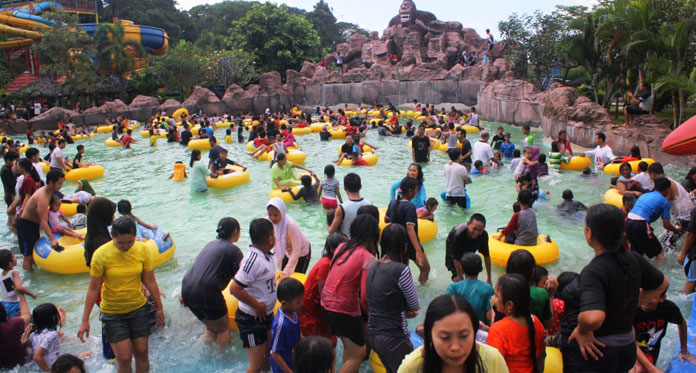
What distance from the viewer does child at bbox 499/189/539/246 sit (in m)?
6.28

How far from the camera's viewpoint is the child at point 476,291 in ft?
12.7

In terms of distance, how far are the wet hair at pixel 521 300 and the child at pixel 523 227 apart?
3388 millimetres

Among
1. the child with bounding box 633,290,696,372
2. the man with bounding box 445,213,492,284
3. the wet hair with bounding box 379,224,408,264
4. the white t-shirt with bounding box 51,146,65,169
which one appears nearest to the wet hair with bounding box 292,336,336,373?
the wet hair with bounding box 379,224,408,264

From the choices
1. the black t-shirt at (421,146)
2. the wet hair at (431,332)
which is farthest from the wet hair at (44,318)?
the black t-shirt at (421,146)

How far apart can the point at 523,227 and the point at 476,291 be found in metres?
2.91

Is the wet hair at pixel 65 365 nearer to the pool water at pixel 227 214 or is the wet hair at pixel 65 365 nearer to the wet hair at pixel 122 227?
the wet hair at pixel 122 227

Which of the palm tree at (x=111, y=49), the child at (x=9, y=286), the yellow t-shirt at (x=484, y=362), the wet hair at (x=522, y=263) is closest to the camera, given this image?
the yellow t-shirt at (x=484, y=362)

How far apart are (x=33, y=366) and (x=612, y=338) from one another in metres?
4.86

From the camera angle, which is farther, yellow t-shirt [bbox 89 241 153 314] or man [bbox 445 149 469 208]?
man [bbox 445 149 469 208]

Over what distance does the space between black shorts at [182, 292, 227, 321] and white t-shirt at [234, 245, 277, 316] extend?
0.38 m

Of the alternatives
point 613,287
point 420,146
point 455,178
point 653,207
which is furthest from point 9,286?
point 420,146

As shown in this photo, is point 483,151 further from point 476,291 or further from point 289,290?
point 289,290

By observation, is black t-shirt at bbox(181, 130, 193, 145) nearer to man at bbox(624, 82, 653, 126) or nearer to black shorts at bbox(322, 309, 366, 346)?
Answer: man at bbox(624, 82, 653, 126)

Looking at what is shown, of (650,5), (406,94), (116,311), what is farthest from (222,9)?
(116,311)
